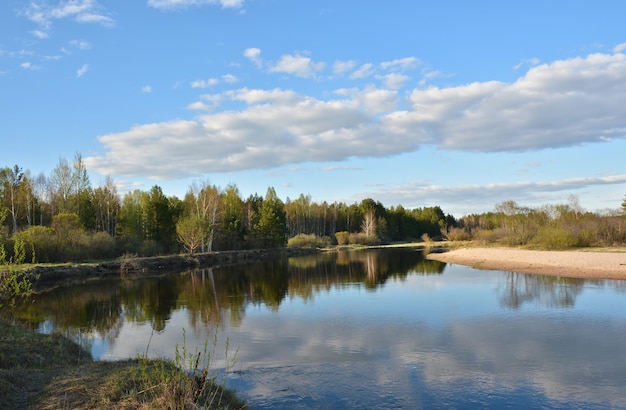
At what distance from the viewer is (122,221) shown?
207ft

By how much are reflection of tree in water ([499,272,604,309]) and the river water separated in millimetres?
90

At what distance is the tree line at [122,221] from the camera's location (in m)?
42.6

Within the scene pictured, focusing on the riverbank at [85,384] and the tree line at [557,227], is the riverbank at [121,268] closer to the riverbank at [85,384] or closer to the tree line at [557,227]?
the riverbank at [85,384]

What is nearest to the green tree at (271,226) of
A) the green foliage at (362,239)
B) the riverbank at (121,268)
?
the riverbank at (121,268)

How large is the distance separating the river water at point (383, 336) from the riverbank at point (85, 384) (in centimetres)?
92

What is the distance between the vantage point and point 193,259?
52.4 metres

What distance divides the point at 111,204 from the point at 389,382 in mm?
58910

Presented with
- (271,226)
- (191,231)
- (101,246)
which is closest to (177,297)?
(101,246)

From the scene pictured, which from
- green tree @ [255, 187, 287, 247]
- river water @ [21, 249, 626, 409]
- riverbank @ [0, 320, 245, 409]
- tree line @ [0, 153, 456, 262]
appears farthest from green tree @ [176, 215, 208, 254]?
riverbank @ [0, 320, 245, 409]

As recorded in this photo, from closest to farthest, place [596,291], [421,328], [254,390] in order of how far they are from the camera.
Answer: [254,390] → [421,328] → [596,291]

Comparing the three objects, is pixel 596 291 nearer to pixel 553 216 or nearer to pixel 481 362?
pixel 481 362

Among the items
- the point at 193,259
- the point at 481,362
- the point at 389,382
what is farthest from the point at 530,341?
the point at 193,259

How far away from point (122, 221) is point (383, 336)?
56.1 m

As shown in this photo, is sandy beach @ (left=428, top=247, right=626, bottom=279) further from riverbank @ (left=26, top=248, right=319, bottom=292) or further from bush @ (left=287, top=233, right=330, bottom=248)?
bush @ (left=287, top=233, right=330, bottom=248)
